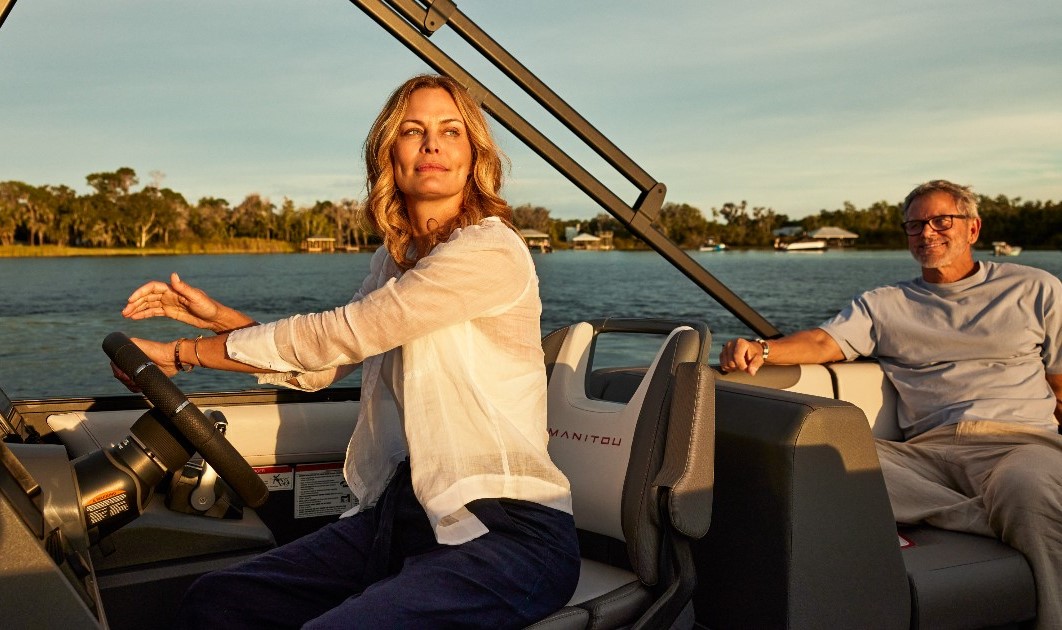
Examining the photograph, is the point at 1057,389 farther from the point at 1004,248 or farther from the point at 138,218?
the point at 138,218

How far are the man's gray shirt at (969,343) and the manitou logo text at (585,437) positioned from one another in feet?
4.61

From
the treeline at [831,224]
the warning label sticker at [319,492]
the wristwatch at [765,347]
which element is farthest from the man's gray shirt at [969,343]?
the treeline at [831,224]

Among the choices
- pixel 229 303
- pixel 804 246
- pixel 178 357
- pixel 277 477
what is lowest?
pixel 229 303

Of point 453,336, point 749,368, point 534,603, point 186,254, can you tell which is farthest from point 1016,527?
point 186,254

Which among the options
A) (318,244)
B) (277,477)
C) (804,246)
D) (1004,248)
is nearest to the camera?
(277,477)

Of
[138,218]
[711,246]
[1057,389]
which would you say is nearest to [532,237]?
[1057,389]

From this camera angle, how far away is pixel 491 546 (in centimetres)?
159

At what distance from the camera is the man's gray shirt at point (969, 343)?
3.03 metres

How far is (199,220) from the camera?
82.1 meters

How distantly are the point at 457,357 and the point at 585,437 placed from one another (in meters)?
0.54

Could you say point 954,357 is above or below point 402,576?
above

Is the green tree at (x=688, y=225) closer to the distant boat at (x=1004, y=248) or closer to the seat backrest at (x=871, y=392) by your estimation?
the distant boat at (x=1004, y=248)

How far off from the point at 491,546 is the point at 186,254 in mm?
93758

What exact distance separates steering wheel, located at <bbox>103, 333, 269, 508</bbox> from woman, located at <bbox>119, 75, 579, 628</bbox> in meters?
0.13
